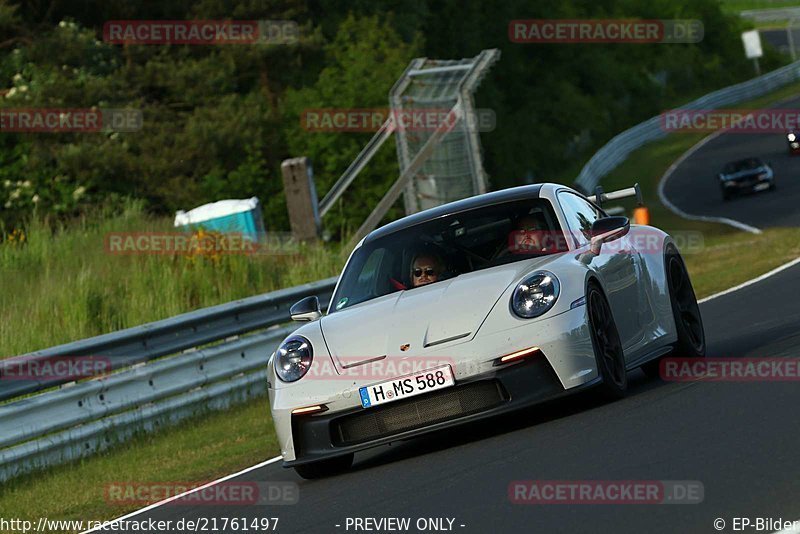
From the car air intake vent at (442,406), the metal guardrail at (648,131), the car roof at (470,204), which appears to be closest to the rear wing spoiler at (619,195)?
the car roof at (470,204)

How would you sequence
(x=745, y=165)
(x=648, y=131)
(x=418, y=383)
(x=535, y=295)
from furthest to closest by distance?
(x=648, y=131) < (x=745, y=165) < (x=535, y=295) < (x=418, y=383)

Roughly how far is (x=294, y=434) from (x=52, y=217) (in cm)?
2645

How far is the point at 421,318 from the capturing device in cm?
852

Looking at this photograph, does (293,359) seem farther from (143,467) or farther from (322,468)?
(143,467)

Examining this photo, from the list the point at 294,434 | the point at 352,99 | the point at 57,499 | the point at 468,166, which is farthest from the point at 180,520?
the point at 352,99

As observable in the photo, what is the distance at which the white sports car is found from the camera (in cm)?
826

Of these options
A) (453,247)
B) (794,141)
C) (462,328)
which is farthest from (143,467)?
(794,141)

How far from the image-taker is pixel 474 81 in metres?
22.5

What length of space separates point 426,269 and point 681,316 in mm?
2030

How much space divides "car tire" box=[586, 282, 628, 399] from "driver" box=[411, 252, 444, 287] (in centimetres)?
100

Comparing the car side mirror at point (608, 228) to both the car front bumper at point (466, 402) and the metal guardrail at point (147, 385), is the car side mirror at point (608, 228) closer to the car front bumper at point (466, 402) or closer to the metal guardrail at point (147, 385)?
the car front bumper at point (466, 402)

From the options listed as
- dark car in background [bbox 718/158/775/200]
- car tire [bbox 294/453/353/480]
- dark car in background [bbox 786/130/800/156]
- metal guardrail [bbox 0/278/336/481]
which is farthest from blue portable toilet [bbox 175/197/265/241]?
dark car in background [bbox 786/130/800/156]

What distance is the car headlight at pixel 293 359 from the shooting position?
8688mm

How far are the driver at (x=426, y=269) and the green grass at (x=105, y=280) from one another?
655 centimetres
